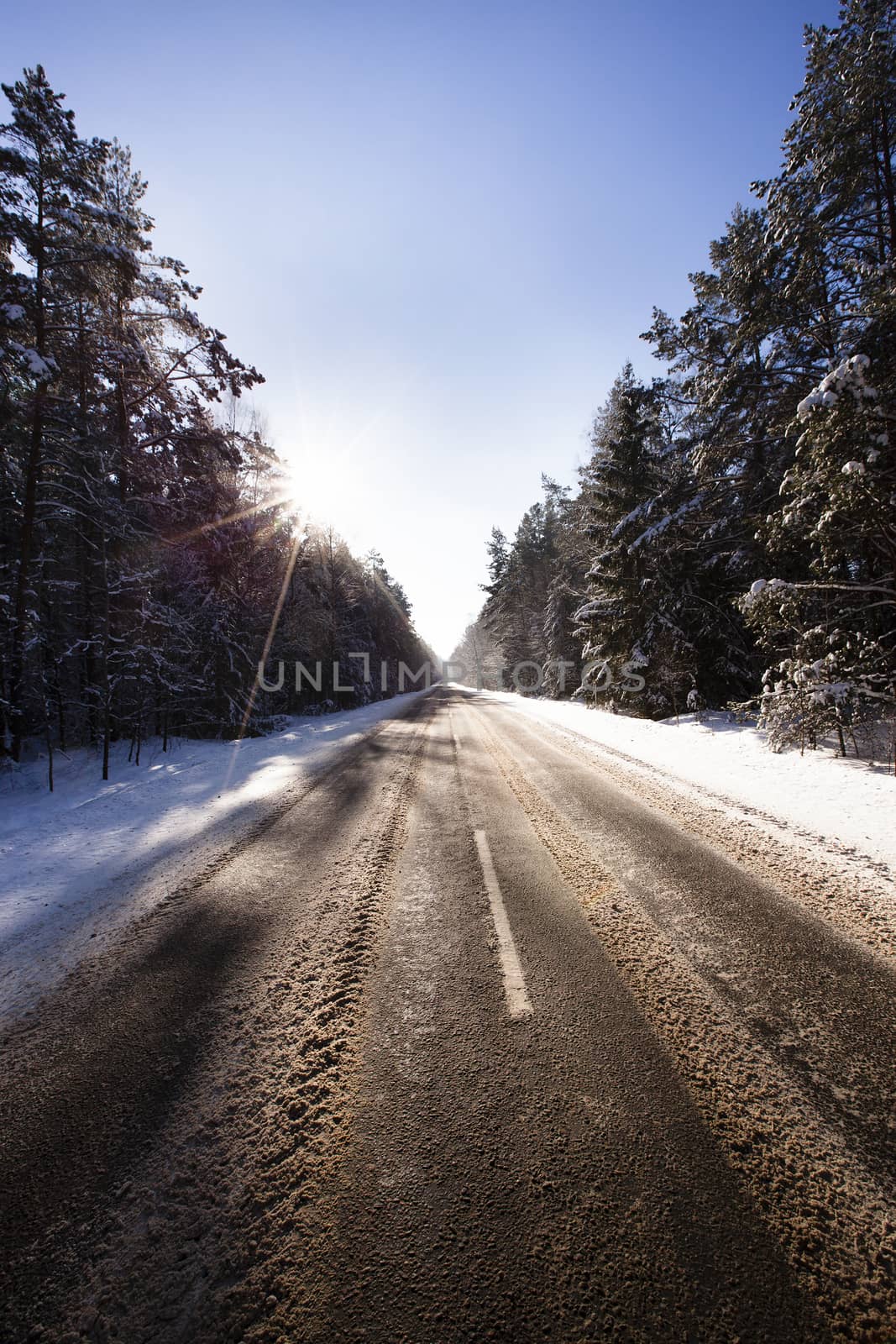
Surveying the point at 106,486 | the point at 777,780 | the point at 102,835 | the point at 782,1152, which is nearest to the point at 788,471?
the point at 777,780

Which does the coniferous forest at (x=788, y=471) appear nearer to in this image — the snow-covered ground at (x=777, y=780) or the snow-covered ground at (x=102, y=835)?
the snow-covered ground at (x=777, y=780)

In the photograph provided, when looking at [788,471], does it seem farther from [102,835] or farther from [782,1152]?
[102,835]

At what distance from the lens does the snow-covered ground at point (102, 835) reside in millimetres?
3533

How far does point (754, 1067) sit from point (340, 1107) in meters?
2.07

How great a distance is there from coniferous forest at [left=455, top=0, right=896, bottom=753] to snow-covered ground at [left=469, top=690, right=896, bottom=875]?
32.6 inches

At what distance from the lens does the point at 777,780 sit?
24.3ft

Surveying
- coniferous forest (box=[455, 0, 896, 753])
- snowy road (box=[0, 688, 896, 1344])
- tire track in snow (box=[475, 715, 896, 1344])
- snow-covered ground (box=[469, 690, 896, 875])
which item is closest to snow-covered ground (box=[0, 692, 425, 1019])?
snowy road (box=[0, 688, 896, 1344])

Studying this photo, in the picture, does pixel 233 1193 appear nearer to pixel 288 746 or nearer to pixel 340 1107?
pixel 340 1107

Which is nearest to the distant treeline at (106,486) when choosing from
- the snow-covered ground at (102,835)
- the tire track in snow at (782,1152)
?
the snow-covered ground at (102,835)

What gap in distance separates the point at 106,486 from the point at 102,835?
8742 millimetres

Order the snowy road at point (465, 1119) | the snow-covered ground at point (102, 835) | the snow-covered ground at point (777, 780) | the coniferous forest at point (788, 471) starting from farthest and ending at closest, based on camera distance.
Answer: the coniferous forest at point (788, 471) → the snow-covered ground at point (777, 780) → the snow-covered ground at point (102, 835) → the snowy road at point (465, 1119)

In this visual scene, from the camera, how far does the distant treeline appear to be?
8750mm

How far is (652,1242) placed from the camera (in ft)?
5.19

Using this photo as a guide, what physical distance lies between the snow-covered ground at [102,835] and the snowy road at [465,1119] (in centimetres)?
43
